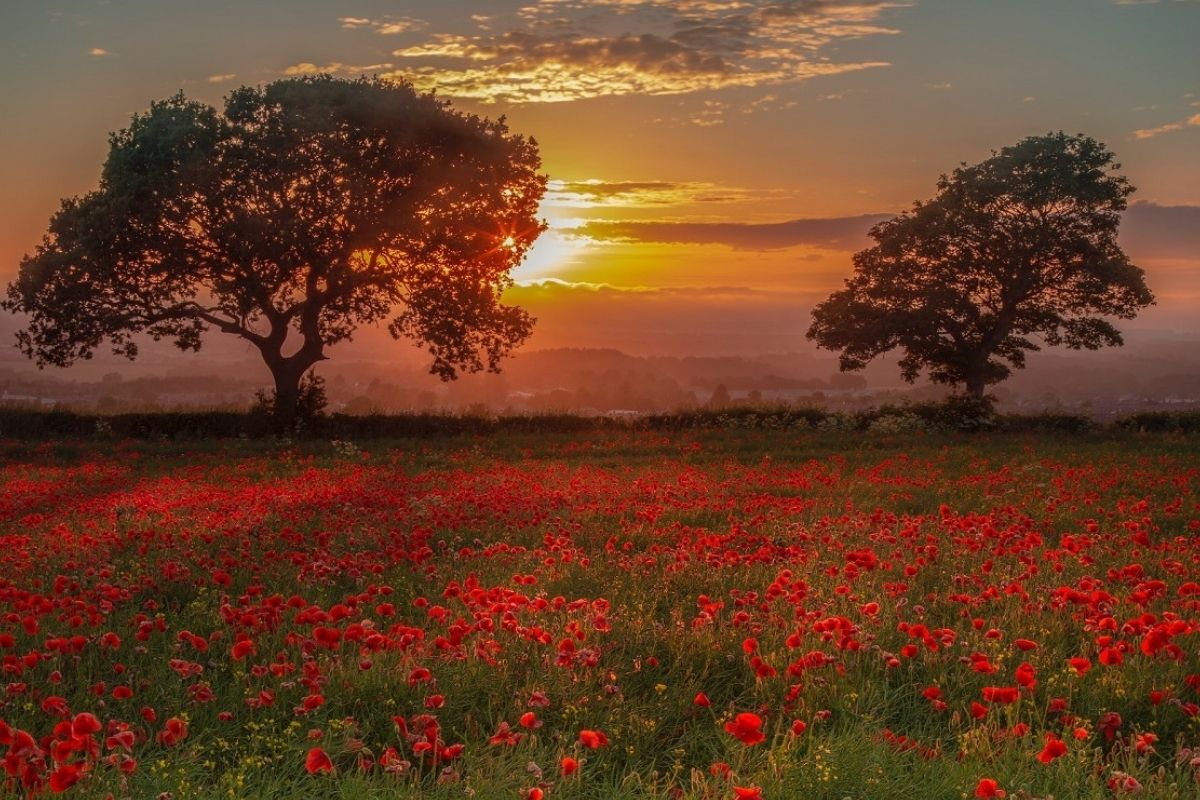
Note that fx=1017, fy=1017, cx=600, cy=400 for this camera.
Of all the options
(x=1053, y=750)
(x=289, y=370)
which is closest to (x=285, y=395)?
(x=289, y=370)

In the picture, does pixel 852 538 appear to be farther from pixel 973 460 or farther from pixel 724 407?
pixel 724 407

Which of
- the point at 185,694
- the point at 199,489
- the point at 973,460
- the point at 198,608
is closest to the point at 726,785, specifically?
the point at 185,694

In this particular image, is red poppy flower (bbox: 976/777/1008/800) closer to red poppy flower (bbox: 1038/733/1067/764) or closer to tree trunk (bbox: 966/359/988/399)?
red poppy flower (bbox: 1038/733/1067/764)

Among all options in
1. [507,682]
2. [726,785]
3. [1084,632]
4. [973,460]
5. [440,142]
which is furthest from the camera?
[440,142]

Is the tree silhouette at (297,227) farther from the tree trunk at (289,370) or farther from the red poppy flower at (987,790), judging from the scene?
the red poppy flower at (987,790)

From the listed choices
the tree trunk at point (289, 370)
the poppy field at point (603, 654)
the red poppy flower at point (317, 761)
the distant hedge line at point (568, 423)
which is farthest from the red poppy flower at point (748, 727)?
the tree trunk at point (289, 370)

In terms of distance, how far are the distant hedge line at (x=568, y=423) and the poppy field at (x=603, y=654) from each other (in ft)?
65.2

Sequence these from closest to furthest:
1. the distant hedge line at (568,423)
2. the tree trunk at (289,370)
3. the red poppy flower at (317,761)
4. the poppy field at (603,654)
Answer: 1. the red poppy flower at (317,761)
2. the poppy field at (603,654)
3. the distant hedge line at (568,423)
4. the tree trunk at (289,370)

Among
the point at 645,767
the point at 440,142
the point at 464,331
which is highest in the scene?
the point at 440,142

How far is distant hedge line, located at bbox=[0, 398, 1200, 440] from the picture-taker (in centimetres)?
3384

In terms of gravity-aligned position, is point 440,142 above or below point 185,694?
above

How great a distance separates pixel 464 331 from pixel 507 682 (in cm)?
3177

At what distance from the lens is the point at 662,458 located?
25250 mm

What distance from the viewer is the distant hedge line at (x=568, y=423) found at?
3384cm
